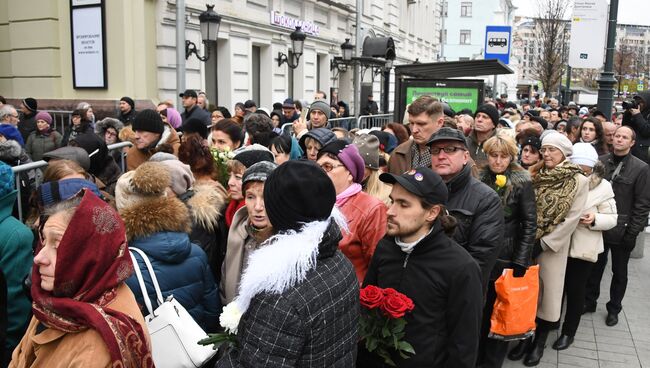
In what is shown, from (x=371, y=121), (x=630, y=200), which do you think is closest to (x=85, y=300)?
(x=630, y=200)

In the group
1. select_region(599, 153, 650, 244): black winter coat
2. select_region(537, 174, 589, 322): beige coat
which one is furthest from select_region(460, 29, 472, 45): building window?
select_region(537, 174, 589, 322): beige coat

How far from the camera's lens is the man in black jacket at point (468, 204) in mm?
3801

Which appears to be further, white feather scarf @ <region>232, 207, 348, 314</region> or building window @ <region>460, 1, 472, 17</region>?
building window @ <region>460, 1, 472, 17</region>

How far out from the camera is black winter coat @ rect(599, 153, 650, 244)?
20.0 feet

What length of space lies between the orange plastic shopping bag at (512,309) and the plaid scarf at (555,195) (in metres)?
0.75

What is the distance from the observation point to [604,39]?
11180 millimetres

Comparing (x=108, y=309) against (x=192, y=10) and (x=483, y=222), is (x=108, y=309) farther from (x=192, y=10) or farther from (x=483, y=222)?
(x=192, y=10)

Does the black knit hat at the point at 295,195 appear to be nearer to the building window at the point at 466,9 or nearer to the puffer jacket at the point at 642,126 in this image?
the puffer jacket at the point at 642,126

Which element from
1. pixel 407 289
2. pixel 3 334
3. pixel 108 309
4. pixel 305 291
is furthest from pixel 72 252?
pixel 407 289

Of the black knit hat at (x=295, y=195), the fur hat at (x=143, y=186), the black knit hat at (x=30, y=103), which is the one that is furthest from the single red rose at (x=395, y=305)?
the black knit hat at (x=30, y=103)

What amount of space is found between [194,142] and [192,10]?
9.94m

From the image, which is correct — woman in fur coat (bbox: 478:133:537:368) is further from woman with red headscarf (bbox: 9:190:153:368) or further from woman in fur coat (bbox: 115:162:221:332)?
woman with red headscarf (bbox: 9:190:153:368)

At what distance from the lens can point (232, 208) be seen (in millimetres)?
4070

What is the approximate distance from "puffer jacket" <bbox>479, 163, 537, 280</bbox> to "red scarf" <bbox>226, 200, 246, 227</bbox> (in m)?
2.02
